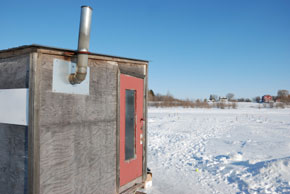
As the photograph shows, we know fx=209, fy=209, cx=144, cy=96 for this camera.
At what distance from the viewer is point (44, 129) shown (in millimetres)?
2543

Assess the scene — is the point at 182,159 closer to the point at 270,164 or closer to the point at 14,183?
the point at 270,164

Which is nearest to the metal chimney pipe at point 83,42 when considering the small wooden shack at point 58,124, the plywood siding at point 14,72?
the small wooden shack at point 58,124

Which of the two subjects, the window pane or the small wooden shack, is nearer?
the small wooden shack

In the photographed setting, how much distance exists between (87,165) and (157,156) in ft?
12.9

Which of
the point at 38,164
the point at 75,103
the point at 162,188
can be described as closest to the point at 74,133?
the point at 75,103

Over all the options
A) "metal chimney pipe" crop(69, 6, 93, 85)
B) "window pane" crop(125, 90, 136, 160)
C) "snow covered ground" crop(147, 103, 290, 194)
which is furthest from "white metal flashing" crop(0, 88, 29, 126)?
"snow covered ground" crop(147, 103, 290, 194)

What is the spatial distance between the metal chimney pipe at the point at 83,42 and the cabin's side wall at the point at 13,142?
593 millimetres

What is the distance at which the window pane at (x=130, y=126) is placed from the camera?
156 inches

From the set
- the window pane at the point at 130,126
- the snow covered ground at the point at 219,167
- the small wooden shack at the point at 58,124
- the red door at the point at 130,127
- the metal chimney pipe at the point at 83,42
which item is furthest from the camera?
the snow covered ground at the point at 219,167

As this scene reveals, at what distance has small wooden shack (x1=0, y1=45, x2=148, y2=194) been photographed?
2.49m

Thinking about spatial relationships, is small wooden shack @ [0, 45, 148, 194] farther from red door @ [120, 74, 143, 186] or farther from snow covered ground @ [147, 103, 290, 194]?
snow covered ground @ [147, 103, 290, 194]

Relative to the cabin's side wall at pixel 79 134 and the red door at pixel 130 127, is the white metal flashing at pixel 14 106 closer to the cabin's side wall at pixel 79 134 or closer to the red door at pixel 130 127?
the cabin's side wall at pixel 79 134

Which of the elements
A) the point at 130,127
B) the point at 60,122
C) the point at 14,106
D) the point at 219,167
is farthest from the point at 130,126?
the point at 219,167

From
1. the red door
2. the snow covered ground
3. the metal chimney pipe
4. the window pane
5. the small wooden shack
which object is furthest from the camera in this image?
the snow covered ground
